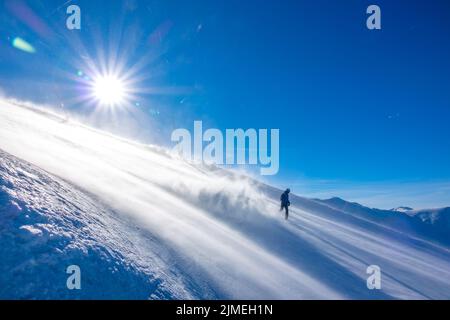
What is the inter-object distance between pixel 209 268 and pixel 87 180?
650 centimetres

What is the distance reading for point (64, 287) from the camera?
578 centimetres

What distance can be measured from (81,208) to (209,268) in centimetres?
378

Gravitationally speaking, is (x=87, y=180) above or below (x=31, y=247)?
above

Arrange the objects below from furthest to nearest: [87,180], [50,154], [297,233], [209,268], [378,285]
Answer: [297,233] < [50,154] < [87,180] < [378,285] < [209,268]
